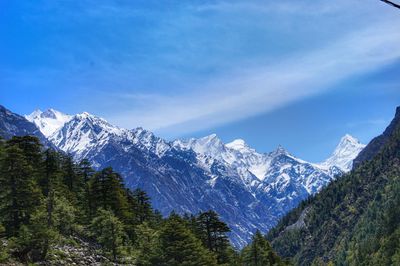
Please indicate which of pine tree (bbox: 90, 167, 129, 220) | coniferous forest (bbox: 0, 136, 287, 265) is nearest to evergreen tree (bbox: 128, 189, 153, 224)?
coniferous forest (bbox: 0, 136, 287, 265)

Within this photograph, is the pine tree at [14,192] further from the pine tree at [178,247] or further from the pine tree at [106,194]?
the pine tree at [106,194]

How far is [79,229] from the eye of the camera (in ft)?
230

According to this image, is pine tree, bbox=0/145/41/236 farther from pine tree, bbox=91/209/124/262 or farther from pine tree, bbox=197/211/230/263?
pine tree, bbox=197/211/230/263

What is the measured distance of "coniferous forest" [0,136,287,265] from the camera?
166 feet

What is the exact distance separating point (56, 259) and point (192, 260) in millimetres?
18624

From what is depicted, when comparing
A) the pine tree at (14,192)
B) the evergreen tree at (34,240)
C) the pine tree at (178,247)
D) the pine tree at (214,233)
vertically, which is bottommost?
the pine tree at (178,247)

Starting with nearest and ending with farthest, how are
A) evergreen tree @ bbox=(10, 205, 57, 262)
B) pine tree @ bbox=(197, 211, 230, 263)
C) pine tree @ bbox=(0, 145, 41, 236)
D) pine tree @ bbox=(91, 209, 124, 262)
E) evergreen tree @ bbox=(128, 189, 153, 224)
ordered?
evergreen tree @ bbox=(10, 205, 57, 262), pine tree @ bbox=(0, 145, 41, 236), pine tree @ bbox=(91, 209, 124, 262), pine tree @ bbox=(197, 211, 230, 263), evergreen tree @ bbox=(128, 189, 153, 224)

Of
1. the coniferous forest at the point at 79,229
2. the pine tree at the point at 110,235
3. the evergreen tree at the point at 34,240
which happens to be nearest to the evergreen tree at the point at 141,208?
the coniferous forest at the point at 79,229

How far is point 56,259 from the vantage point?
168 ft

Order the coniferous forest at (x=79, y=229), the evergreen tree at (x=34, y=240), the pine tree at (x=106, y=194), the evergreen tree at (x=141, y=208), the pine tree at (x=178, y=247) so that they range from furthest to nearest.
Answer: the evergreen tree at (x=141, y=208)
the pine tree at (x=106, y=194)
the pine tree at (x=178, y=247)
the coniferous forest at (x=79, y=229)
the evergreen tree at (x=34, y=240)

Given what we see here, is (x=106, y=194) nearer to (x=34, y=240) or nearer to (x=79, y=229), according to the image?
(x=79, y=229)

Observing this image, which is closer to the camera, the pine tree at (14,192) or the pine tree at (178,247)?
the pine tree at (14,192)

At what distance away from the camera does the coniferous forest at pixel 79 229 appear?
5047 centimetres

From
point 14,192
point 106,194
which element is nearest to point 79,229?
point 106,194
